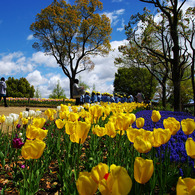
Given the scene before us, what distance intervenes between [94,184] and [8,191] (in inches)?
65.2

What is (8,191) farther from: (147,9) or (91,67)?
(91,67)

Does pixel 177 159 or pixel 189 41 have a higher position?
pixel 189 41

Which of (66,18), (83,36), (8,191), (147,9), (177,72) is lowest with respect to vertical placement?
(8,191)

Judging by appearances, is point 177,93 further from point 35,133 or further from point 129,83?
point 129,83

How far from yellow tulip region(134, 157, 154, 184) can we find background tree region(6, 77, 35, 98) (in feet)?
103

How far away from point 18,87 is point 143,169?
112 ft

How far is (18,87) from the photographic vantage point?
102 ft

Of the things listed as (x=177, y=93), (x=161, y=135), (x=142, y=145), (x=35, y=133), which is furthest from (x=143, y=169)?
(x=177, y=93)

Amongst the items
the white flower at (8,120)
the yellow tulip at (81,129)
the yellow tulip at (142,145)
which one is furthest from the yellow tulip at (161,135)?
the white flower at (8,120)

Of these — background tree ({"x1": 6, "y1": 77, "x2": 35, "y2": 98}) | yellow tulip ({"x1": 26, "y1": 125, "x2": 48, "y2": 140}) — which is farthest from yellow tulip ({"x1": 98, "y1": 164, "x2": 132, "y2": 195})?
background tree ({"x1": 6, "y1": 77, "x2": 35, "y2": 98})

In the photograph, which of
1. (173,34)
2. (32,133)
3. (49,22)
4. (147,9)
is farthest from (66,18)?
A: (32,133)

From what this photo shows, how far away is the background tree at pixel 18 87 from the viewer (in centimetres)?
2952

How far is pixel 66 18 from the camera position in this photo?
2439cm

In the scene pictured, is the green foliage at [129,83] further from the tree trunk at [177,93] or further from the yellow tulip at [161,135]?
the yellow tulip at [161,135]
